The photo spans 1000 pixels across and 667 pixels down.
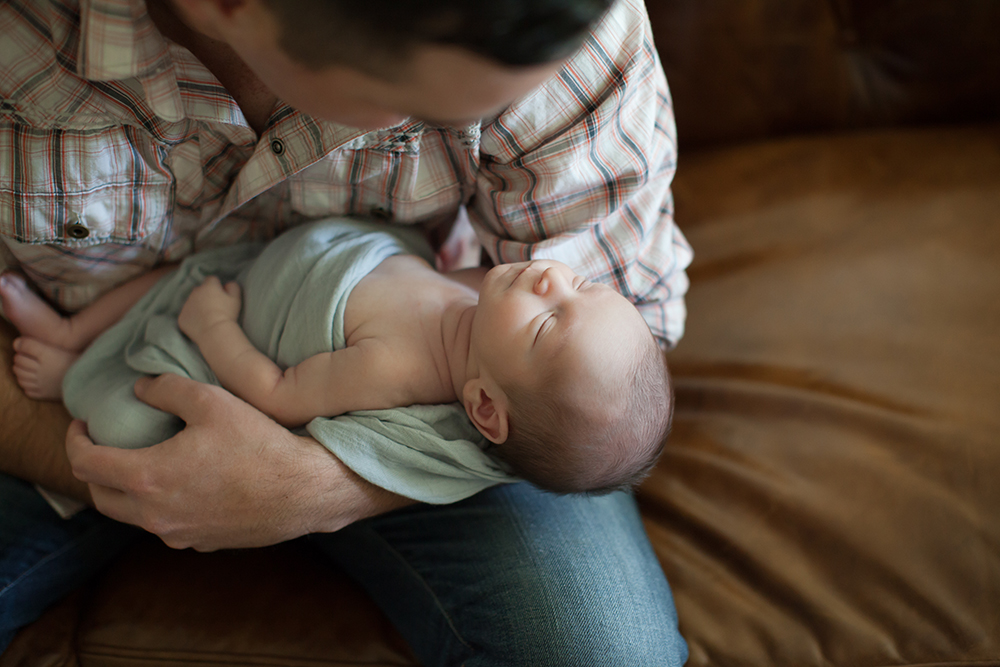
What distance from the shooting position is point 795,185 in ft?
4.36

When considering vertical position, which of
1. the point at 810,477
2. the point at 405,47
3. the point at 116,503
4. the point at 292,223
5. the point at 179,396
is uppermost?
the point at 405,47

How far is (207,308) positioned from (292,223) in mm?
189

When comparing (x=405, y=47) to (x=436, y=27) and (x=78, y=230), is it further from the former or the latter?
(x=78, y=230)

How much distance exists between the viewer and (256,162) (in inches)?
33.2

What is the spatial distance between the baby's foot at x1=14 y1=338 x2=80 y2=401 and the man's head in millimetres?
577

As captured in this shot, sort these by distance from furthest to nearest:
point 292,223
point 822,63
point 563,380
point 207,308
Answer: point 822,63 < point 292,223 < point 207,308 < point 563,380

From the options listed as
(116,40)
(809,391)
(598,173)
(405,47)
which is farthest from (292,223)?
(809,391)

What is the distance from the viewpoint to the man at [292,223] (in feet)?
2.59

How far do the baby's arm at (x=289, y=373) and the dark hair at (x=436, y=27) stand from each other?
0.41 metres

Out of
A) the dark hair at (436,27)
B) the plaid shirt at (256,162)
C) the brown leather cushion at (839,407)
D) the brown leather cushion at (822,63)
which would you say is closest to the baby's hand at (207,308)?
the plaid shirt at (256,162)

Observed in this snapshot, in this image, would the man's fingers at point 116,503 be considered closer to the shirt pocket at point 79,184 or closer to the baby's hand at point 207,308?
the baby's hand at point 207,308

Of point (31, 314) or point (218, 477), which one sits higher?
point (31, 314)

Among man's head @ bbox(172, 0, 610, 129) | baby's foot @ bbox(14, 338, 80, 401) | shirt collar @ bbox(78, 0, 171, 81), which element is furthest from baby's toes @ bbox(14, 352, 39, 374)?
man's head @ bbox(172, 0, 610, 129)

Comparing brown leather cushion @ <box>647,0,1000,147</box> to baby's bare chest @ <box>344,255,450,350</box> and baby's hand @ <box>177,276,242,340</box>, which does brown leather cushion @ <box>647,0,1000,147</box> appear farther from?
baby's hand @ <box>177,276,242,340</box>
